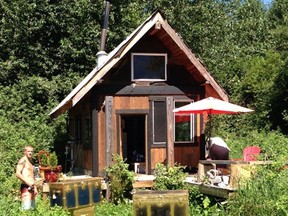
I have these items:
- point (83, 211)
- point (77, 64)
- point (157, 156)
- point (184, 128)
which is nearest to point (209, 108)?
point (184, 128)

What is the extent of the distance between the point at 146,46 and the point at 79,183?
722 cm

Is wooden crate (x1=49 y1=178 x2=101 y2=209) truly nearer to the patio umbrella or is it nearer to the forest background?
the patio umbrella

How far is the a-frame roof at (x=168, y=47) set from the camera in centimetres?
1386

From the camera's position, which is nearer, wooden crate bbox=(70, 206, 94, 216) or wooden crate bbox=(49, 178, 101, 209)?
wooden crate bbox=(49, 178, 101, 209)

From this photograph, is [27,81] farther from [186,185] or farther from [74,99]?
[186,185]

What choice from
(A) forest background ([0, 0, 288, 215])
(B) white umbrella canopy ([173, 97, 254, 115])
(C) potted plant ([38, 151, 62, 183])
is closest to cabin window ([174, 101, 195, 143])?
(B) white umbrella canopy ([173, 97, 254, 115])

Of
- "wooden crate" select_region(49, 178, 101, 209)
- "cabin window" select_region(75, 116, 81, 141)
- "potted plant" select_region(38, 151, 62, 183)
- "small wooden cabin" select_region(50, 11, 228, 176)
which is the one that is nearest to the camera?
"wooden crate" select_region(49, 178, 101, 209)

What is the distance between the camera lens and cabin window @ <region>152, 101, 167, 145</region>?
15.1m

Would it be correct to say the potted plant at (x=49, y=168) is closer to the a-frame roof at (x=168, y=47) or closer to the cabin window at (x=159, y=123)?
the a-frame roof at (x=168, y=47)

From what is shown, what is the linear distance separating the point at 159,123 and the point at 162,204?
943 cm

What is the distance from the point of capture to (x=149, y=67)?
15.3 m

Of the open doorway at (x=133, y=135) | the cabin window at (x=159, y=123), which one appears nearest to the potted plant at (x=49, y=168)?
the cabin window at (x=159, y=123)

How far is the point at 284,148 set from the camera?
18.6 m

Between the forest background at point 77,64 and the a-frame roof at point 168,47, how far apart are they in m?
5.43
